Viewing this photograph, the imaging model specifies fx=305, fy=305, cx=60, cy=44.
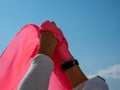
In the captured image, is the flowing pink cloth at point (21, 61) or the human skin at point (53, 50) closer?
the human skin at point (53, 50)

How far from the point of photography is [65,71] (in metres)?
2.22

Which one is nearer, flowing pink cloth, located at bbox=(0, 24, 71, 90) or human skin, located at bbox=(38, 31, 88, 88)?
human skin, located at bbox=(38, 31, 88, 88)

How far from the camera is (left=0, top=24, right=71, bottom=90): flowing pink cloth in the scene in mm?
2334

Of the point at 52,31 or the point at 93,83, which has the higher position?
the point at 52,31

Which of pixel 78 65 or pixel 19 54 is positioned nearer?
pixel 78 65

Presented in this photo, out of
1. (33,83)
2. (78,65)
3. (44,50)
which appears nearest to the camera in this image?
(33,83)

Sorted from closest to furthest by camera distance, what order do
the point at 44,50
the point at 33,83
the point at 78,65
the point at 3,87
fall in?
1. the point at 33,83
2. the point at 44,50
3. the point at 78,65
4. the point at 3,87

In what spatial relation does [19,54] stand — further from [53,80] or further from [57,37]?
[57,37]

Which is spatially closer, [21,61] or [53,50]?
[53,50]

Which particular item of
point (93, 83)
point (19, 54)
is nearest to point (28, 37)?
point (19, 54)

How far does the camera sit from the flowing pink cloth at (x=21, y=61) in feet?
7.66

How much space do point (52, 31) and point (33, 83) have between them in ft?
1.32

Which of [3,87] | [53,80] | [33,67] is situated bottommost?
[53,80]

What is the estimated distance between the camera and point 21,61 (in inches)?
96.7
